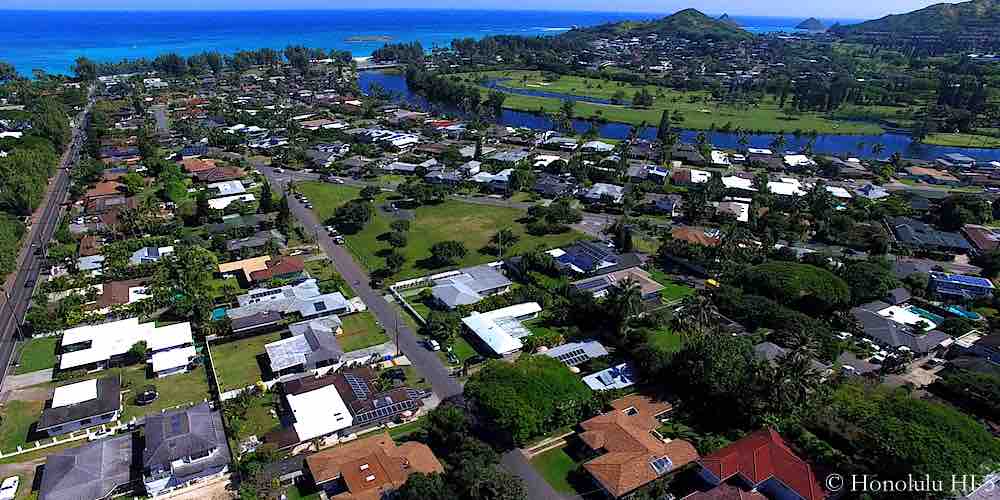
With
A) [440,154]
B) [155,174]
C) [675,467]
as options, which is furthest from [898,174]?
[155,174]

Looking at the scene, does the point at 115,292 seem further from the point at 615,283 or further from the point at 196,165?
the point at 615,283

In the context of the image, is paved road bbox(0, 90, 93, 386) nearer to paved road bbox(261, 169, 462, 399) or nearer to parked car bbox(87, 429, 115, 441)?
parked car bbox(87, 429, 115, 441)

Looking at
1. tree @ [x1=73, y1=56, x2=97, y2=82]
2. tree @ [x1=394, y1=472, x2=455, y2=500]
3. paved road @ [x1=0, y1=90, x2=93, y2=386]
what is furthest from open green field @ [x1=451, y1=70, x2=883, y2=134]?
tree @ [x1=394, y1=472, x2=455, y2=500]

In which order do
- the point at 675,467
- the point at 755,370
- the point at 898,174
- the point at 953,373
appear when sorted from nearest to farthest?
the point at 675,467, the point at 755,370, the point at 953,373, the point at 898,174

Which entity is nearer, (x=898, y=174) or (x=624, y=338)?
(x=624, y=338)

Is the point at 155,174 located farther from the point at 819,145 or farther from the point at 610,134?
the point at 819,145

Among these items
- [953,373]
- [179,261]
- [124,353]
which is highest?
[179,261]

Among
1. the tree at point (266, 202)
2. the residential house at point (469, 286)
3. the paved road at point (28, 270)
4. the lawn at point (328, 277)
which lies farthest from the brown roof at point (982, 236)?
the paved road at point (28, 270)

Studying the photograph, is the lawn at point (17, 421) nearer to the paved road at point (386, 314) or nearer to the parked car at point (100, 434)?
the parked car at point (100, 434)
